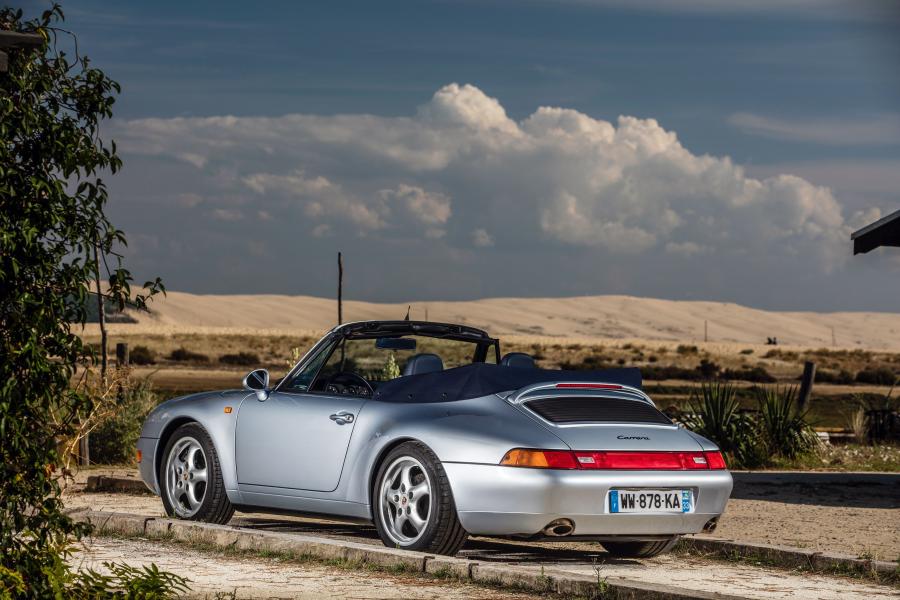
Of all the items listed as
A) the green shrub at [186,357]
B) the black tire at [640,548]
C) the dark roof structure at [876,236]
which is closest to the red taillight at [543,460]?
the black tire at [640,548]

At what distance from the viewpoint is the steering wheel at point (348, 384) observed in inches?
418

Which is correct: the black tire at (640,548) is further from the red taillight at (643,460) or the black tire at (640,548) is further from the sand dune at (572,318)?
the sand dune at (572,318)

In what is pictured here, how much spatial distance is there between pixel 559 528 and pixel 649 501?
0.63 metres

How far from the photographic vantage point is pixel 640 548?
1028cm

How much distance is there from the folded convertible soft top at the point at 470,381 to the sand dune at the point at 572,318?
5150 inches

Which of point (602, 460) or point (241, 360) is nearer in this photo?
point (602, 460)

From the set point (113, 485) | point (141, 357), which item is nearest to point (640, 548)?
point (113, 485)

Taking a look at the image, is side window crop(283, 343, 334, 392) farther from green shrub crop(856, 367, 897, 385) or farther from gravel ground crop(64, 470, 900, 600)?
green shrub crop(856, 367, 897, 385)

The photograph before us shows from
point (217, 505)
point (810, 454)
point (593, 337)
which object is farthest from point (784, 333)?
point (217, 505)

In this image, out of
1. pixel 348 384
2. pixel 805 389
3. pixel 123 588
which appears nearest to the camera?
pixel 123 588

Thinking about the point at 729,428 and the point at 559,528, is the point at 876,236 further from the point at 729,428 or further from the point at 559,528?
the point at 559,528

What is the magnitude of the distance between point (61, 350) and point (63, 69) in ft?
4.40

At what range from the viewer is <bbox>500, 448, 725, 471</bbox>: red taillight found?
8984 mm

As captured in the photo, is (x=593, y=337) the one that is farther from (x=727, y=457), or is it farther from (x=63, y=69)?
(x=63, y=69)
